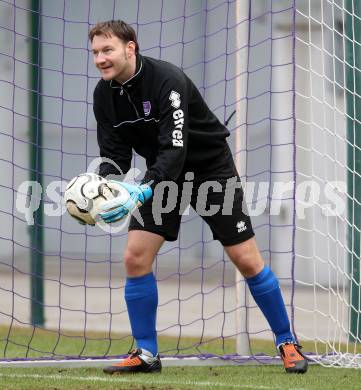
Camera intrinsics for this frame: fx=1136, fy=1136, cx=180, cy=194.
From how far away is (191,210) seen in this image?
35.5ft

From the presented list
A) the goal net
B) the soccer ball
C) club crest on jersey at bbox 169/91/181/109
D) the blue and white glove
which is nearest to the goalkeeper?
club crest on jersey at bbox 169/91/181/109

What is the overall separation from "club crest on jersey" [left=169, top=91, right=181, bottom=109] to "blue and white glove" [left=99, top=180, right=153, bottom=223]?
411mm

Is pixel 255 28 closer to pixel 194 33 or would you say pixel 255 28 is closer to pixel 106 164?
pixel 194 33

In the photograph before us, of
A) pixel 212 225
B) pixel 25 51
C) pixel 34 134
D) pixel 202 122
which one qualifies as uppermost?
pixel 25 51

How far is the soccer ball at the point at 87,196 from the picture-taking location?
504 centimetres

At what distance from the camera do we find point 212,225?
18.3 ft

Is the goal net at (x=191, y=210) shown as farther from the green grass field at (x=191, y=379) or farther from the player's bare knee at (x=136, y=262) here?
the player's bare knee at (x=136, y=262)

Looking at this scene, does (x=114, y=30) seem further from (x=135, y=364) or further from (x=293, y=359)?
(x=293, y=359)

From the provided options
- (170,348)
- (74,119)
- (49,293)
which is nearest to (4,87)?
(74,119)

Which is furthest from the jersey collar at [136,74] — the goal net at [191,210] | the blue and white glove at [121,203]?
the goal net at [191,210]

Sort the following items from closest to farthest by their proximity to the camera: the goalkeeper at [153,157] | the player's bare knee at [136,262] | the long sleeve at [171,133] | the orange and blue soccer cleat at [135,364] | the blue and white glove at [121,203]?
the blue and white glove at [121,203], the long sleeve at [171,133], the goalkeeper at [153,157], the player's bare knee at [136,262], the orange and blue soccer cleat at [135,364]

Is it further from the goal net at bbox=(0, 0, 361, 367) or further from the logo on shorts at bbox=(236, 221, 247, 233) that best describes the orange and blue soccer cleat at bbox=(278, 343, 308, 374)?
the logo on shorts at bbox=(236, 221, 247, 233)

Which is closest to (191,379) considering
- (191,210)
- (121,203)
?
(121,203)

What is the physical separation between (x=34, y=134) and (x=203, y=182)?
11.0ft
